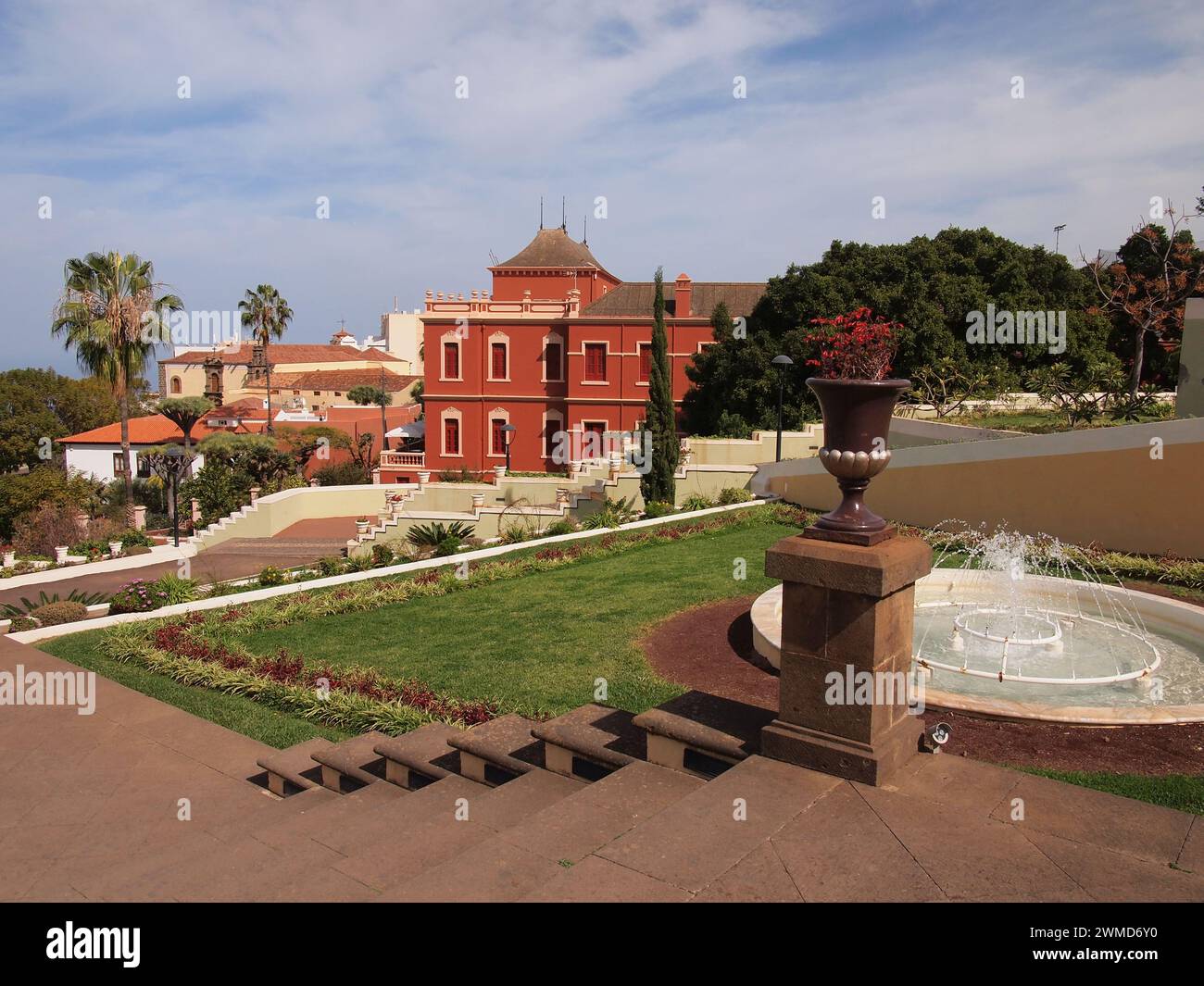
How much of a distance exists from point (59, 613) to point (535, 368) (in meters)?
25.2

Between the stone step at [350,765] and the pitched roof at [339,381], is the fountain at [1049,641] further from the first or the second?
the pitched roof at [339,381]

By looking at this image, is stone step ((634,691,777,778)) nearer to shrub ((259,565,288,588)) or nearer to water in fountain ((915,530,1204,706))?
water in fountain ((915,530,1204,706))

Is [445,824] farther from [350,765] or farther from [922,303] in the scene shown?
[922,303]

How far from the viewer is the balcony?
124ft

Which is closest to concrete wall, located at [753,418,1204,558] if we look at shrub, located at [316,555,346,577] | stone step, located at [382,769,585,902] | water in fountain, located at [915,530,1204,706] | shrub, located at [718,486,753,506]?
water in fountain, located at [915,530,1204,706]

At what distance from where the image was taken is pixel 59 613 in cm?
1427

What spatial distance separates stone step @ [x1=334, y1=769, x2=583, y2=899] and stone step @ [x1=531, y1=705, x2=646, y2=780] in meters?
0.11

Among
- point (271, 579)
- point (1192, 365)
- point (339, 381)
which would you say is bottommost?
point (271, 579)

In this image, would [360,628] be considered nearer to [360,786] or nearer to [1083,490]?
[360,786]

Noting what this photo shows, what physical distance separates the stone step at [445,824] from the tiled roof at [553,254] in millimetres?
36917

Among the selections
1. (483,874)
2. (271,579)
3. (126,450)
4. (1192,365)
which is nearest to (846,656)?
(483,874)

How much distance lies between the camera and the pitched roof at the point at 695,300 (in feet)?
125

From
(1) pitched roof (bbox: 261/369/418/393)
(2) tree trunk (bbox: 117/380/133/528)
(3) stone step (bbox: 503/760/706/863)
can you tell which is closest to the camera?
(3) stone step (bbox: 503/760/706/863)

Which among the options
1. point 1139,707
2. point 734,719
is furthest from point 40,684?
point 1139,707
